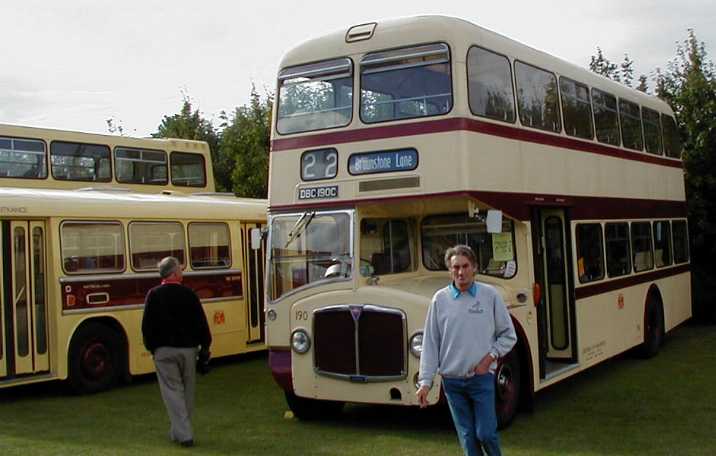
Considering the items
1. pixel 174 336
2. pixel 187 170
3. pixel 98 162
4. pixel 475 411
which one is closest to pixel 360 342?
pixel 174 336

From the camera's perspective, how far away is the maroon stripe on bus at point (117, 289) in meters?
13.6

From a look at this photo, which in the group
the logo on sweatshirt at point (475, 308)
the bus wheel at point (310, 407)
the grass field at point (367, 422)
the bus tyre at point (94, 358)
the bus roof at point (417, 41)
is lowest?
the grass field at point (367, 422)

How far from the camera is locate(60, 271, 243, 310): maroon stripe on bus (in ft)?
44.7

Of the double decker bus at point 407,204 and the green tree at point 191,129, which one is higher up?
the green tree at point 191,129

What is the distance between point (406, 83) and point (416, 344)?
2.76m

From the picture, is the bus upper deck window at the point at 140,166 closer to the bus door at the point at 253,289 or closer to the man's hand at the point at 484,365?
the bus door at the point at 253,289

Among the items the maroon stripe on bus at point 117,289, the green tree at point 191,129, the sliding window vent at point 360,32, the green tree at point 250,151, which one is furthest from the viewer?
the green tree at point 191,129

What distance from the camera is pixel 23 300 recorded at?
1304 centimetres

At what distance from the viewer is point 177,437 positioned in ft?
32.3

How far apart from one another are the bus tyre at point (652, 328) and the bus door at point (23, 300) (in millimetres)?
8954

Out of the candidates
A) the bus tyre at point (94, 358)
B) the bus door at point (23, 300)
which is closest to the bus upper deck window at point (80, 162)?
the bus door at point (23, 300)

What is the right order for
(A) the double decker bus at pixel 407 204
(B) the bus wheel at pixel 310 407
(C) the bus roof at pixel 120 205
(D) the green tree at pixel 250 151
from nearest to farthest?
(A) the double decker bus at pixel 407 204 < (B) the bus wheel at pixel 310 407 < (C) the bus roof at pixel 120 205 < (D) the green tree at pixel 250 151

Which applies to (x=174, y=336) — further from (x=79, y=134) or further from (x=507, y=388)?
(x=79, y=134)

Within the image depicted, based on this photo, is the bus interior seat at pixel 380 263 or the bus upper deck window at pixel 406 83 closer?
the bus upper deck window at pixel 406 83
